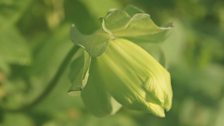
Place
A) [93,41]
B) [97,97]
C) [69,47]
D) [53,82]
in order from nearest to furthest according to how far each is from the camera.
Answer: [93,41]
[97,97]
[53,82]
[69,47]


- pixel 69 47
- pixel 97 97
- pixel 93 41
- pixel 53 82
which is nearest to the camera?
pixel 93 41

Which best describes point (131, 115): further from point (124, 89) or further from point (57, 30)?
point (124, 89)

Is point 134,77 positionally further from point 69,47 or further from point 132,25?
point 69,47

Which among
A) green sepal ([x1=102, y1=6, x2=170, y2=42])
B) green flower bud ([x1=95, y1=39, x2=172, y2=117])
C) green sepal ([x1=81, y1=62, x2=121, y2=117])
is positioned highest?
green sepal ([x1=102, y1=6, x2=170, y2=42])

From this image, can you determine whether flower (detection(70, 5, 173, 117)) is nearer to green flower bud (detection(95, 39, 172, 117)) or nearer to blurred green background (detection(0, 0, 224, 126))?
green flower bud (detection(95, 39, 172, 117))

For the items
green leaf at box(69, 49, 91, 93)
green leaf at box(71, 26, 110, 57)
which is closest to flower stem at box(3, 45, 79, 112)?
green leaf at box(69, 49, 91, 93)

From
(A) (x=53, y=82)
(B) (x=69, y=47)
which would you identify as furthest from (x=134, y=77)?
(B) (x=69, y=47)

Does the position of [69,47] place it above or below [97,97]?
below

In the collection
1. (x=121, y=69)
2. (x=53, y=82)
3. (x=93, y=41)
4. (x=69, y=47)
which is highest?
(x=93, y=41)
